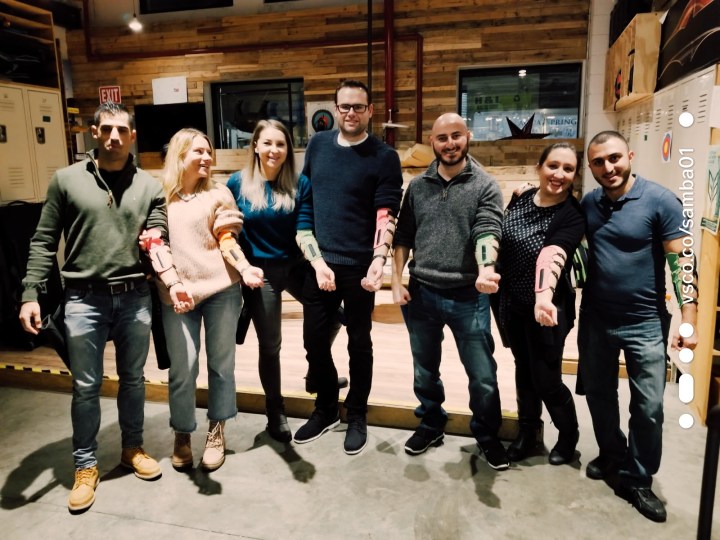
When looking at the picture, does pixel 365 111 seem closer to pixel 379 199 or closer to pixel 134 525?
pixel 379 199

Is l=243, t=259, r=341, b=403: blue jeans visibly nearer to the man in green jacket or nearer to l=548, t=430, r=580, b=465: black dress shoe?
the man in green jacket

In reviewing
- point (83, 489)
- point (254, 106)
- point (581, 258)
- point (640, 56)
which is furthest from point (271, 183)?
point (254, 106)

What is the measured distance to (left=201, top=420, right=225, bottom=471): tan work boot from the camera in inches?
101

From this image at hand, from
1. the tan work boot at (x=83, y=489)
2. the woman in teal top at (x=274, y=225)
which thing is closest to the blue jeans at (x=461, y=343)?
the woman in teal top at (x=274, y=225)

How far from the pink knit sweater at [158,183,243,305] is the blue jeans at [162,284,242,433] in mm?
90

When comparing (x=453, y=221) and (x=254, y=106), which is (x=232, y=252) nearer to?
(x=453, y=221)

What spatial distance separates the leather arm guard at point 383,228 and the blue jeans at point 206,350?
667 mm

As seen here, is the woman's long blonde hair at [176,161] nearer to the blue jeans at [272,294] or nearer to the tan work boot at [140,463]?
the blue jeans at [272,294]

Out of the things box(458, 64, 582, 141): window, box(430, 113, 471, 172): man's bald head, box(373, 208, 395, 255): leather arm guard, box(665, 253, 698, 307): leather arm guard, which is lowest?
box(665, 253, 698, 307): leather arm guard

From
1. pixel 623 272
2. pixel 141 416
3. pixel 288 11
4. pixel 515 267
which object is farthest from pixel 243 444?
pixel 288 11

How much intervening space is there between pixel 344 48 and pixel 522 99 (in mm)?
2056

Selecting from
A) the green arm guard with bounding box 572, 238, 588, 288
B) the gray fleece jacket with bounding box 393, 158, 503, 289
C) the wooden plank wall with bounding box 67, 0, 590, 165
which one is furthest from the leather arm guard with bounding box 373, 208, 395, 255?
the wooden plank wall with bounding box 67, 0, 590, 165

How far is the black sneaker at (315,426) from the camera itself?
279 cm

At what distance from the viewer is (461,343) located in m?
2.46
